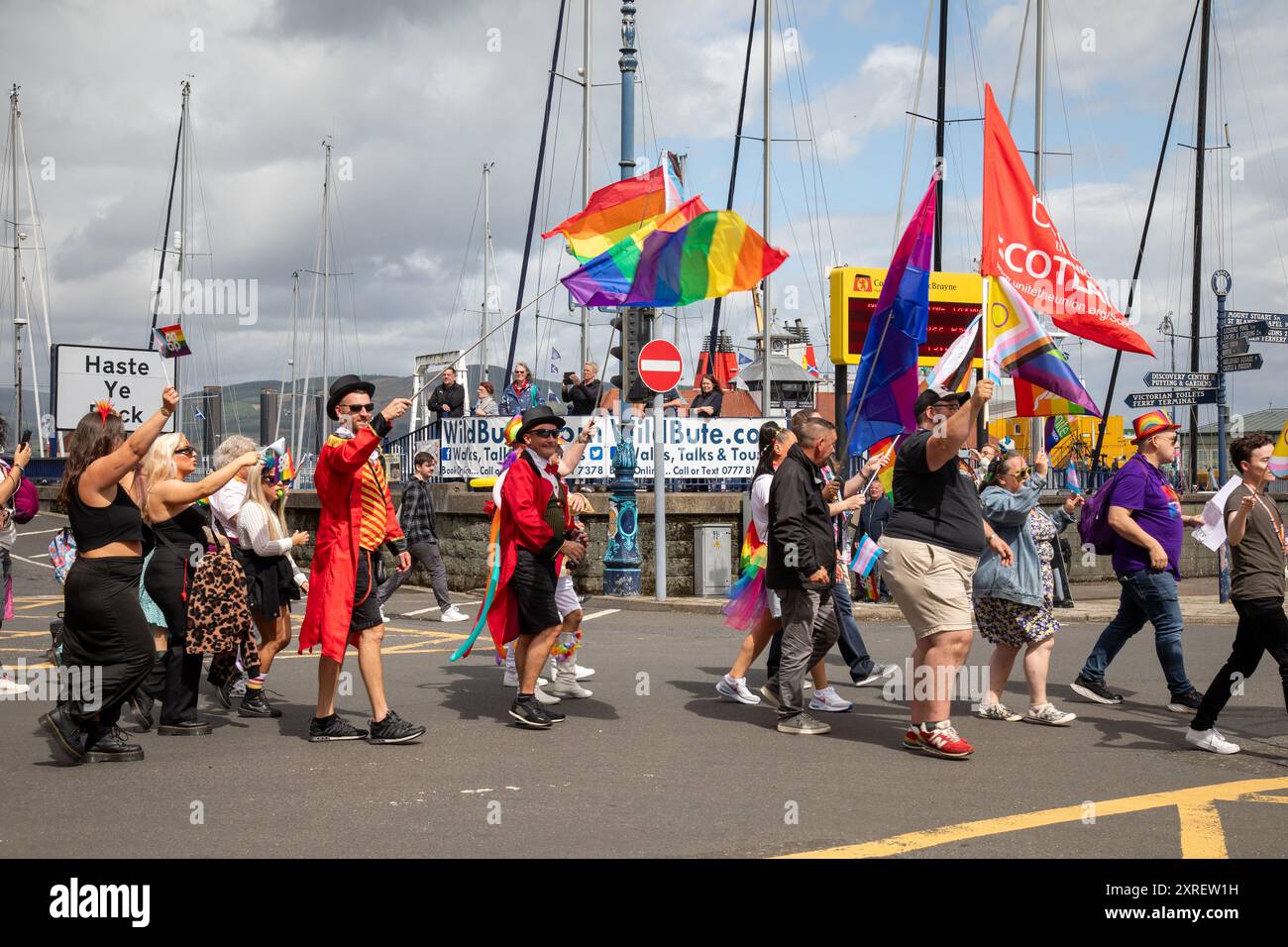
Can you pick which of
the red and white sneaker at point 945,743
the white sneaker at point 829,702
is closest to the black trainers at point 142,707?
the white sneaker at point 829,702

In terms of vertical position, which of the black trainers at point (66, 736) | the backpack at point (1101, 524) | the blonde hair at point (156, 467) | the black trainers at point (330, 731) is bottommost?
the black trainers at point (330, 731)

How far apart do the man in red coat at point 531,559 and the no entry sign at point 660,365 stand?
7076mm

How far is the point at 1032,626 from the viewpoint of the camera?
779cm

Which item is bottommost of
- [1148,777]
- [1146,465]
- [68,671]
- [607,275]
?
[1148,777]

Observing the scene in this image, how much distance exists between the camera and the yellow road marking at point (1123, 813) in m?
4.97

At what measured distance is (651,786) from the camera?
6125mm

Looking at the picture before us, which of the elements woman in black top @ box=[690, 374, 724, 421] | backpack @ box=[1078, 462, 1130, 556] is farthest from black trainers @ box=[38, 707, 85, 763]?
woman in black top @ box=[690, 374, 724, 421]

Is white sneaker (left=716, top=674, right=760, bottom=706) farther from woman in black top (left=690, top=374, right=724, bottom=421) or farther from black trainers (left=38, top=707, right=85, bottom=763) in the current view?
woman in black top (left=690, top=374, right=724, bottom=421)

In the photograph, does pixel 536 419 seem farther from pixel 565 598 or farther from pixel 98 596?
pixel 98 596

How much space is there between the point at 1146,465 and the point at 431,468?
27.3ft

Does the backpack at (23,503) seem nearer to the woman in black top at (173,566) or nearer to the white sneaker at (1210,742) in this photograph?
the woman in black top at (173,566)

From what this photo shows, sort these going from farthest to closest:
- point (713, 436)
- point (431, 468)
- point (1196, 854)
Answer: point (713, 436)
point (431, 468)
point (1196, 854)
